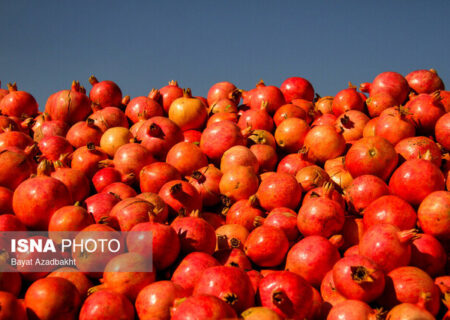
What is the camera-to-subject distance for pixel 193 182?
504 cm

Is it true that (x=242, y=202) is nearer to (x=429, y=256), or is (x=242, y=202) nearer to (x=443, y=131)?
(x=429, y=256)

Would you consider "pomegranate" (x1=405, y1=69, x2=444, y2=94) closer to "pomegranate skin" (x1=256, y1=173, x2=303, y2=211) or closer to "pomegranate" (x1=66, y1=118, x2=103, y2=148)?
"pomegranate skin" (x1=256, y1=173, x2=303, y2=211)

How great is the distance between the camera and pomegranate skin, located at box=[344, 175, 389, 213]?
4.16 metres

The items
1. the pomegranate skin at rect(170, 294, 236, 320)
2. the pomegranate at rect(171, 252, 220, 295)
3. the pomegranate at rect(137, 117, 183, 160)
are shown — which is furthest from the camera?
the pomegranate at rect(137, 117, 183, 160)

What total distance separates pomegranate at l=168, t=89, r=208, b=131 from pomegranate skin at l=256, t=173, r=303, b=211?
2.31 metres

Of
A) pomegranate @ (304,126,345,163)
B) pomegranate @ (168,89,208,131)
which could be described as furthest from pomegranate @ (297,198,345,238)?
pomegranate @ (168,89,208,131)

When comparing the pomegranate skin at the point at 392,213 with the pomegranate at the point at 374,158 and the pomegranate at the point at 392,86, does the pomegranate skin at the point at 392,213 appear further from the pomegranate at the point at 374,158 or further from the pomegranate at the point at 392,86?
the pomegranate at the point at 392,86

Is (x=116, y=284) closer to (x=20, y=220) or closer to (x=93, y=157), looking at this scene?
(x=20, y=220)

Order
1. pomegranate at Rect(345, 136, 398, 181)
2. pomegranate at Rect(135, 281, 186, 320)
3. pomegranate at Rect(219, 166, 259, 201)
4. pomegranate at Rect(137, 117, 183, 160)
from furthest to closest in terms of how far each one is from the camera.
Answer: pomegranate at Rect(137, 117, 183, 160), pomegranate at Rect(219, 166, 259, 201), pomegranate at Rect(345, 136, 398, 181), pomegranate at Rect(135, 281, 186, 320)

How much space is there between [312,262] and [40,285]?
6.97ft

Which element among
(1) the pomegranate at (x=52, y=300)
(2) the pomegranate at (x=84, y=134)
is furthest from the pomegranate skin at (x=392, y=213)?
(2) the pomegranate at (x=84, y=134)

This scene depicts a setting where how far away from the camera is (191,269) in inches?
124

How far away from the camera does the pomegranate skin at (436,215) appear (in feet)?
11.8

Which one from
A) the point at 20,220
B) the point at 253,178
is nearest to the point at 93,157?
the point at 20,220
